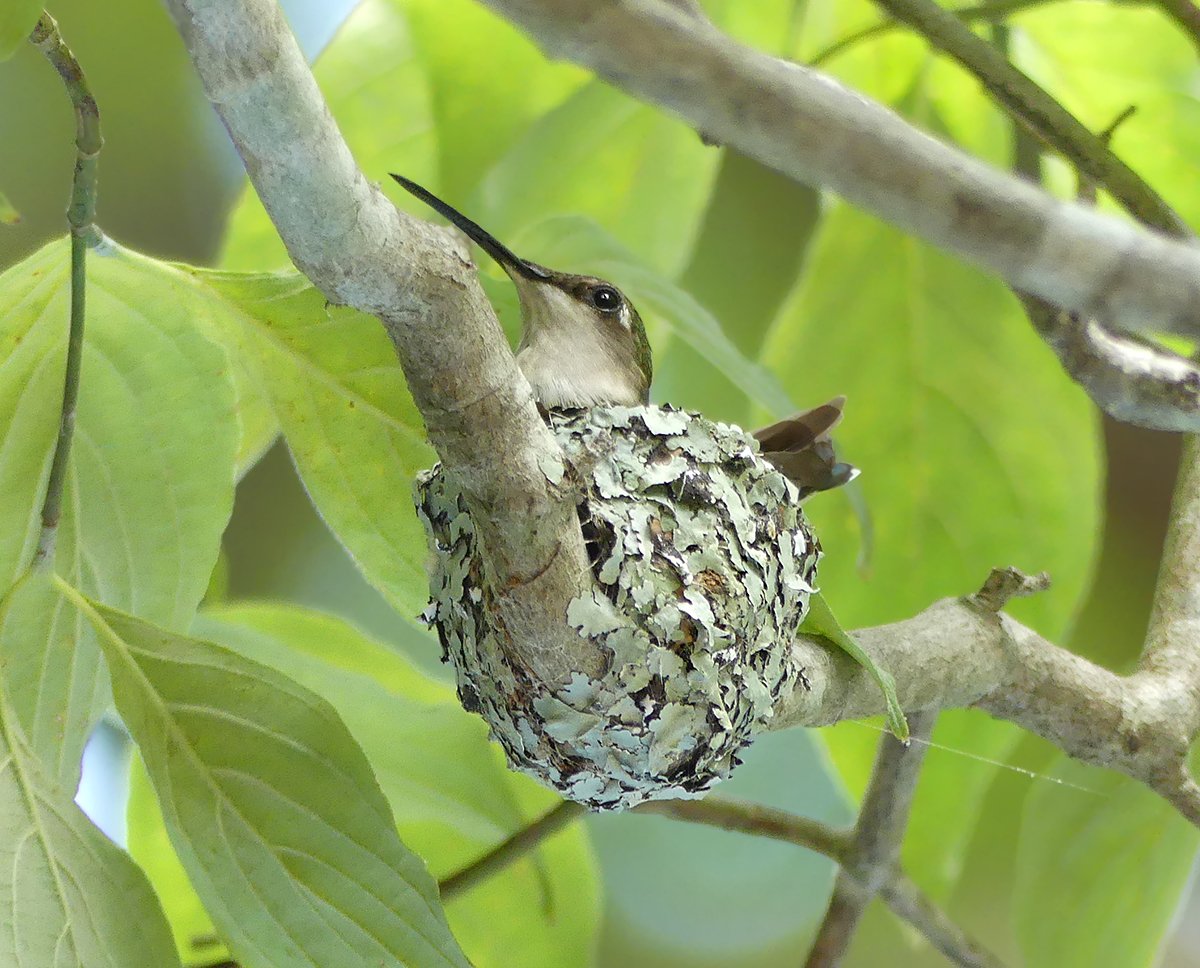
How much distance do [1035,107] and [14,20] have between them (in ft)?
2.53

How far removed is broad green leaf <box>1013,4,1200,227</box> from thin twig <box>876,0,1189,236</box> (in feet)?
1.44

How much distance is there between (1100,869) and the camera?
48.5 inches

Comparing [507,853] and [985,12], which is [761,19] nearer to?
[985,12]

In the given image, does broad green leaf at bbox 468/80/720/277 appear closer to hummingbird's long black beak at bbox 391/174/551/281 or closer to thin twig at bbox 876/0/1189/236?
hummingbird's long black beak at bbox 391/174/551/281

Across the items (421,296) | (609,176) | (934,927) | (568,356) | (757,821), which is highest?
(609,176)

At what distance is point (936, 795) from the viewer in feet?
4.41

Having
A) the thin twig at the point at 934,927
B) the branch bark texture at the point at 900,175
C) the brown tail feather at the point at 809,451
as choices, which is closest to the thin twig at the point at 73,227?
the branch bark texture at the point at 900,175

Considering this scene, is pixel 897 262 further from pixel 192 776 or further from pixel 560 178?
pixel 192 776

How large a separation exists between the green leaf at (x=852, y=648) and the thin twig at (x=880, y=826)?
224 mm

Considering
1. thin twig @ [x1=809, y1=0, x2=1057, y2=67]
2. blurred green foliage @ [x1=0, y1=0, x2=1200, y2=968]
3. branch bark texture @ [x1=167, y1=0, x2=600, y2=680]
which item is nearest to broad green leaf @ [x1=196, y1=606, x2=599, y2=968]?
blurred green foliage @ [x1=0, y1=0, x2=1200, y2=968]

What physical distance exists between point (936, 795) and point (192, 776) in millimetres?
970

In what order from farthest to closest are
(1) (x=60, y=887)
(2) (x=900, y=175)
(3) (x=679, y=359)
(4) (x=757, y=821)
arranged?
(3) (x=679, y=359) < (4) (x=757, y=821) < (1) (x=60, y=887) < (2) (x=900, y=175)

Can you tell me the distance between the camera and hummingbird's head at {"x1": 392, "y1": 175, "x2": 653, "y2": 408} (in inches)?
45.0

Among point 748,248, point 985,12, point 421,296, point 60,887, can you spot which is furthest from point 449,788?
point 748,248
